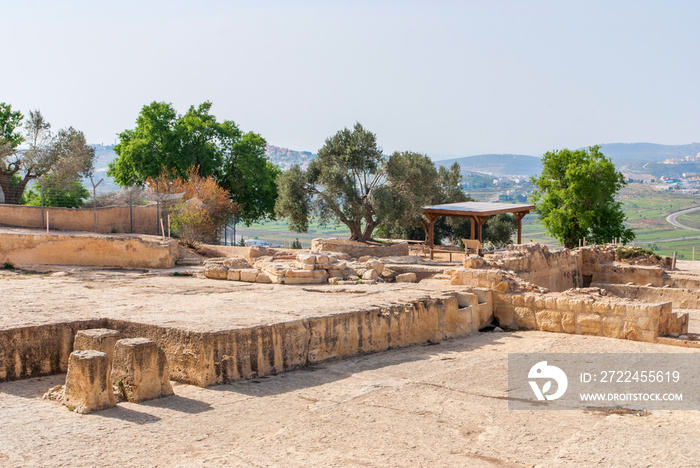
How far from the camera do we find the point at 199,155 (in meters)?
33.7

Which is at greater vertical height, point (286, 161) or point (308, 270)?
point (286, 161)

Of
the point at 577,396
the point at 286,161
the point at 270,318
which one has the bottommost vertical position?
the point at 577,396

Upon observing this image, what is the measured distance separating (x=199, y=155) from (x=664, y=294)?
22669mm

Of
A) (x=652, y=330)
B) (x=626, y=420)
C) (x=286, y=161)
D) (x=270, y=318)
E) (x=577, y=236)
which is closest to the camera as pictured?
(x=626, y=420)

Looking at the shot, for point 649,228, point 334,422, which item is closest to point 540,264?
point 334,422

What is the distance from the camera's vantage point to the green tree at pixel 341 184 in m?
27.2

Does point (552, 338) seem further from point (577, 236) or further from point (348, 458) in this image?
point (577, 236)

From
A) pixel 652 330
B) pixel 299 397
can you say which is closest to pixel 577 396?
pixel 299 397

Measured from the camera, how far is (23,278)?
13812 mm

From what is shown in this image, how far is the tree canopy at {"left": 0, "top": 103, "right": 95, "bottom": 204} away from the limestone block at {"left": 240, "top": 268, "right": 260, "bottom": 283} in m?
17.1

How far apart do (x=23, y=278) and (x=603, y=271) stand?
16.8 meters

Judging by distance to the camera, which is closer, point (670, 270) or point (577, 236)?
point (670, 270)

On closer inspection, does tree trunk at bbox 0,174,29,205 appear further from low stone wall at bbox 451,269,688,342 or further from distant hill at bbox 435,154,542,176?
distant hill at bbox 435,154,542,176

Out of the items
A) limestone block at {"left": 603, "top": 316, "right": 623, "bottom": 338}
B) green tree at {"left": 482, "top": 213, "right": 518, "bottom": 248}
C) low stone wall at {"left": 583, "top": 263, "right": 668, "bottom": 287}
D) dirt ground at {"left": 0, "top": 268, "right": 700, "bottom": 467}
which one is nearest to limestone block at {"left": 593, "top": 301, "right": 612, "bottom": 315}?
limestone block at {"left": 603, "top": 316, "right": 623, "bottom": 338}
